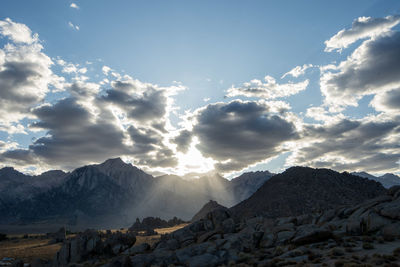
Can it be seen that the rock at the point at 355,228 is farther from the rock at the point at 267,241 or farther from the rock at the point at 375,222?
the rock at the point at 267,241

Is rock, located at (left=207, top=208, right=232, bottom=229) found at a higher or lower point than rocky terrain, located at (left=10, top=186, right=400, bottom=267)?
higher

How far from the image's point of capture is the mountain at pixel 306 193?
9288cm

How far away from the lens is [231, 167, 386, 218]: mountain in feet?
305

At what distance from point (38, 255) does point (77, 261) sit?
20.5 metres

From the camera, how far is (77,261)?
46938 mm

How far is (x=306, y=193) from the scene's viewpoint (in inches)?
3962

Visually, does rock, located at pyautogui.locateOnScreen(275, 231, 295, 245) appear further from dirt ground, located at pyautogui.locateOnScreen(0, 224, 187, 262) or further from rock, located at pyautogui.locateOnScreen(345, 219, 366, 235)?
dirt ground, located at pyautogui.locateOnScreen(0, 224, 187, 262)

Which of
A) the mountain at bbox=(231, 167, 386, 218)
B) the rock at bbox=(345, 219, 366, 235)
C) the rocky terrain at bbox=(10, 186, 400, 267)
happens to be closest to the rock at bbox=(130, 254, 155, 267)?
the rocky terrain at bbox=(10, 186, 400, 267)

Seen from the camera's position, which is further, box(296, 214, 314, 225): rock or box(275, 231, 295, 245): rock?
box(296, 214, 314, 225): rock

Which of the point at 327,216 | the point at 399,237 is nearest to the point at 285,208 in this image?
the point at 327,216

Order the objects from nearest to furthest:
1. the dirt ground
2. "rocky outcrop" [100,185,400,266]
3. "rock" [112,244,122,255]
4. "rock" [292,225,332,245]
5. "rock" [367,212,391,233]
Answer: "rocky outcrop" [100,185,400,266] → "rock" [292,225,332,245] → "rock" [367,212,391,233] → "rock" [112,244,122,255] → the dirt ground

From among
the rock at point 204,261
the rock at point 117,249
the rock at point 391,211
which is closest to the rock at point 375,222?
the rock at point 391,211

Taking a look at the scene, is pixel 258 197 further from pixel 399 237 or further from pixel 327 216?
pixel 399 237

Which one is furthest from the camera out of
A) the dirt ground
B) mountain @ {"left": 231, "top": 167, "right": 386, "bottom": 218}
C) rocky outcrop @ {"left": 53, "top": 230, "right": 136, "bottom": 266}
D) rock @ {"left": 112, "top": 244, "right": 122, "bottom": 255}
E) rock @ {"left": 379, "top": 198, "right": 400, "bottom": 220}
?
mountain @ {"left": 231, "top": 167, "right": 386, "bottom": 218}
